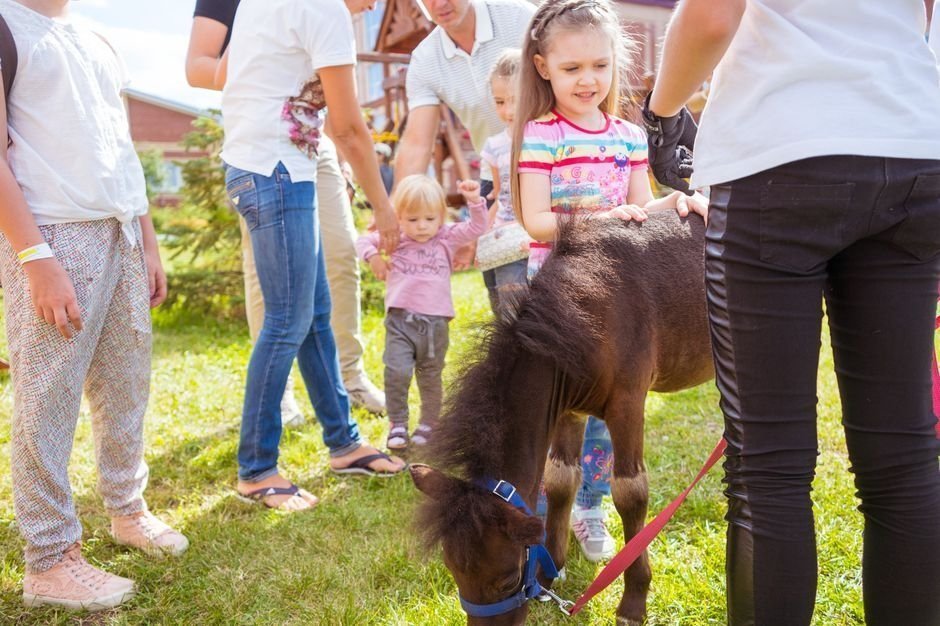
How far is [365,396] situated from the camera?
5.04 metres

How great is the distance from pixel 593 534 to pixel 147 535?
1821 millimetres

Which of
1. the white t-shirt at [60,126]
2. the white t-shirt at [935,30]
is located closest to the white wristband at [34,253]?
the white t-shirt at [60,126]

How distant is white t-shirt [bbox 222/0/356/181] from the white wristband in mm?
1010

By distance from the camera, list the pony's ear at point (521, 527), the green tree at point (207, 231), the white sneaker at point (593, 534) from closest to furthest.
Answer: the pony's ear at point (521, 527), the white sneaker at point (593, 534), the green tree at point (207, 231)

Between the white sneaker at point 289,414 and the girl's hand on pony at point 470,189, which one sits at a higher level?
the girl's hand on pony at point 470,189

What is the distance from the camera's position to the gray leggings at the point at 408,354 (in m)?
4.26

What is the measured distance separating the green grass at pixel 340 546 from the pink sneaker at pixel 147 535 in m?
0.05

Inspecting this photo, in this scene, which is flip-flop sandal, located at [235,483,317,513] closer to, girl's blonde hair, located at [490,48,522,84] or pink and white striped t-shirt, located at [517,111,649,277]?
pink and white striped t-shirt, located at [517,111,649,277]

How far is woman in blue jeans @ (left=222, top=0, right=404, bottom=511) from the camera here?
319 cm

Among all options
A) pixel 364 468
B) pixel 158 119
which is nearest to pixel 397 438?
pixel 364 468

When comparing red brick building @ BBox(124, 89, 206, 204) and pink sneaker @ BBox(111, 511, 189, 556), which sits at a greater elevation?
red brick building @ BBox(124, 89, 206, 204)

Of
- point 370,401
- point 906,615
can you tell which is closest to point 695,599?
point 906,615

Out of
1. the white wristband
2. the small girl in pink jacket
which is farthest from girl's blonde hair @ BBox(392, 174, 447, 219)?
the white wristband

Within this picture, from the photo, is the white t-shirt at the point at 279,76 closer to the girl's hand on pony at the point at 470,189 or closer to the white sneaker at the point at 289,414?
the girl's hand on pony at the point at 470,189
